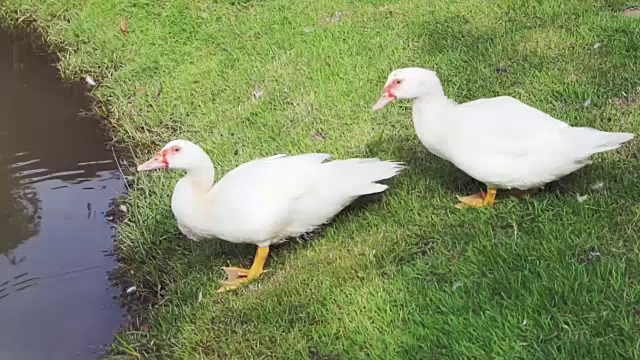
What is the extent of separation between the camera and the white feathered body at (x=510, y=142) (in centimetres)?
327

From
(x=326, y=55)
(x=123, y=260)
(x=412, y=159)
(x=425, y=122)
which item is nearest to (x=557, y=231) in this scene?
(x=425, y=122)

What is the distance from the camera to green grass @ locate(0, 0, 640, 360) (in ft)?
9.61

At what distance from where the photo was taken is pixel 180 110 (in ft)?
18.0

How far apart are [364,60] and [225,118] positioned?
43.2 inches

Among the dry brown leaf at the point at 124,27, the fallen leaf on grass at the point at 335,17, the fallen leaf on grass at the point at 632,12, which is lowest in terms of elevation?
the fallen leaf on grass at the point at 632,12

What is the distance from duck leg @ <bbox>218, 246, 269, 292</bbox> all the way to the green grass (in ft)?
0.26

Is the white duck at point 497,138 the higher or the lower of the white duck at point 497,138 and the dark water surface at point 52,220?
the higher

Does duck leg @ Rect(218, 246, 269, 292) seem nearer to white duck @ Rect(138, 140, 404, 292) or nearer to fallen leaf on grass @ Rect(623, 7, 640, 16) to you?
white duck @ Rect(138, 140, 404, 292)

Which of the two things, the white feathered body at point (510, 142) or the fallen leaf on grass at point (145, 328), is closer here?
the white feathered body at point (510, 142)

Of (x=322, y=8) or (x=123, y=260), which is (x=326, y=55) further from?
(x=123, y=260)

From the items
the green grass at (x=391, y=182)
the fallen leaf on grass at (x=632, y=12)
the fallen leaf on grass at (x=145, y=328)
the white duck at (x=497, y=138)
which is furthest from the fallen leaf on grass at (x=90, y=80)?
the fallen leaf on grass at (x=632, y=12)

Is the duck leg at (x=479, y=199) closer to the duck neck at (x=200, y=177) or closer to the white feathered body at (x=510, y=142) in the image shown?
the white feathered body at (x=510, y=142)

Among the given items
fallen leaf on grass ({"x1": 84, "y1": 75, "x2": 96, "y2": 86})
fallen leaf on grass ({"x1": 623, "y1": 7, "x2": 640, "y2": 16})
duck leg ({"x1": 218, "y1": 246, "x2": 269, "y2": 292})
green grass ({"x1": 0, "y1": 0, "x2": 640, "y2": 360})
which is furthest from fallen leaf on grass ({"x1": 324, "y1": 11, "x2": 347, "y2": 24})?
duck leg ({"x1": 218, "y1": 246, "x2": 269, "y2": 292})

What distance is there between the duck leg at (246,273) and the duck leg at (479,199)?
0.97 meters
